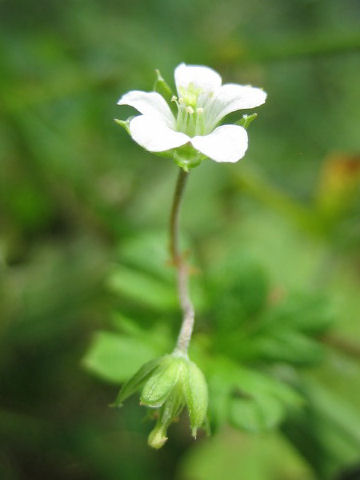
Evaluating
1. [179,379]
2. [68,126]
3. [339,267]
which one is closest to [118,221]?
[68,126]

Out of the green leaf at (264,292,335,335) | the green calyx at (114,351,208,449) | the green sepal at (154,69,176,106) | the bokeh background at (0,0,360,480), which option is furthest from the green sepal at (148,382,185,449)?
the green sepal at (154,69,176,106)

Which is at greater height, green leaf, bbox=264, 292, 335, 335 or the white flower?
the white flower

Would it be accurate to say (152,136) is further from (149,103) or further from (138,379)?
(138,379)

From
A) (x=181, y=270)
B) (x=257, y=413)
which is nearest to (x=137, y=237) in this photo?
(x=181, y=270)

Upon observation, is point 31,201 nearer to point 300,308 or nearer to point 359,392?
point 300,308

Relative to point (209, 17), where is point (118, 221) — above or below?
below

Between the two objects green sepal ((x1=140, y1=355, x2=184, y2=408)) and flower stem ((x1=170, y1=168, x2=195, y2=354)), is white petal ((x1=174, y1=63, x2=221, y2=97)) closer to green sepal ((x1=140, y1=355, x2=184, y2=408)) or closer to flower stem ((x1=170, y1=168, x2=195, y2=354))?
flower stem ((x1=170, y1=168, x2=195, y2=354))

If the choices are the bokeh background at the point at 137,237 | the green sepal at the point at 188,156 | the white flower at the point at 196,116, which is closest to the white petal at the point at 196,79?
the white flower at the point at 196,116
